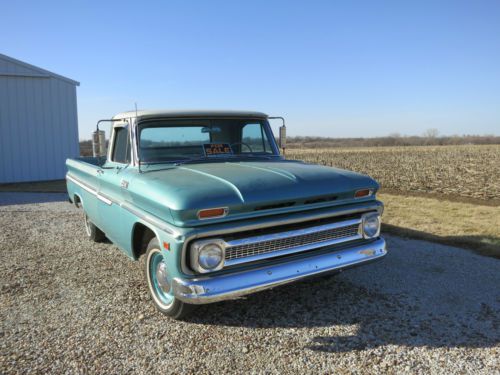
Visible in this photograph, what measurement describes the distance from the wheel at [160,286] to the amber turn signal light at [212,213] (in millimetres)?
634

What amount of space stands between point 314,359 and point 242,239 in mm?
980

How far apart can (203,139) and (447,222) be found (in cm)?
489

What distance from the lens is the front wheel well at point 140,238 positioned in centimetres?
360

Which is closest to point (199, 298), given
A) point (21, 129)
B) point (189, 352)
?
point (189, 352)

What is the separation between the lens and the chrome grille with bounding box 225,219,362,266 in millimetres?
2937

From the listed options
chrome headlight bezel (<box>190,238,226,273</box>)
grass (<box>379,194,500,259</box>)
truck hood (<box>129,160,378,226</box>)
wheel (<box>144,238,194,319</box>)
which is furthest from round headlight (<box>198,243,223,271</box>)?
grass (<box>379,194,500,259</box>)

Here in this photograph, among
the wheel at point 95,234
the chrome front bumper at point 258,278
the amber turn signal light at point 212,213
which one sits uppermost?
the amber turn signal light at point 212,213

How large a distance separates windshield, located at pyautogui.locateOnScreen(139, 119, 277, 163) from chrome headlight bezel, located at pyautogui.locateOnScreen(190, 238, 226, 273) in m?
1.50

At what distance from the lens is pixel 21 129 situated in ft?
42.2

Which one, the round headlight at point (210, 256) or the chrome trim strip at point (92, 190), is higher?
the chrome trim strip at point (92, 190)

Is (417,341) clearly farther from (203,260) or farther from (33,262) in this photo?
(33,262)

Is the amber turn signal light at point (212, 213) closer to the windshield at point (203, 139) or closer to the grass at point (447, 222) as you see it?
the windshield at point (203, 139)

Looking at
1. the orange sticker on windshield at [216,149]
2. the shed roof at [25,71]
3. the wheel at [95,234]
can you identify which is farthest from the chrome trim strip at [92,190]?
the shed roof at [25,71]

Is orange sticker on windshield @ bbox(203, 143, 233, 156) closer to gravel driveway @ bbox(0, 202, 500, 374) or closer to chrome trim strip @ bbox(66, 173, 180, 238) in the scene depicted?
chrome trim strip @ bbox(66, 173, 180, 238)
